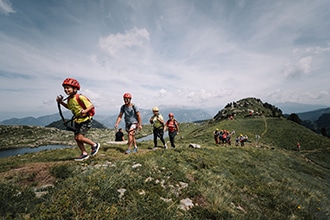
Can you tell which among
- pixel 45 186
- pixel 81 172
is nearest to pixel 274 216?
pixel 81 172

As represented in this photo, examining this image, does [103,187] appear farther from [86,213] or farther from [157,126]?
[157,126]

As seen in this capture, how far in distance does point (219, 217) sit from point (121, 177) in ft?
9.73

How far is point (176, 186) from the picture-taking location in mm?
5406

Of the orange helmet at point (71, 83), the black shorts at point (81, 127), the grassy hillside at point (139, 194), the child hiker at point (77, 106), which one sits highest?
the orange helmet at point (71, 83)

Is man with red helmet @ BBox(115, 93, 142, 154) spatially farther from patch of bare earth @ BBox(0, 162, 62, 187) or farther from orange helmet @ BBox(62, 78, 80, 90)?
patch of bare earth @ BBox(0, 162, 62, 187)

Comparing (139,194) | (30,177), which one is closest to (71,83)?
(30,177)

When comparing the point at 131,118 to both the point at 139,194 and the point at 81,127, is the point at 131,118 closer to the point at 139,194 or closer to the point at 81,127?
the point at 81,127

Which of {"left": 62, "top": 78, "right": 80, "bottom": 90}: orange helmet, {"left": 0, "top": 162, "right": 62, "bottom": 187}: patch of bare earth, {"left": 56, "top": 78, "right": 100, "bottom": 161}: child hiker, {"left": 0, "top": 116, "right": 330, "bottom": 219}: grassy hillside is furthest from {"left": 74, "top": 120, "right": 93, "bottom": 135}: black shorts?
{"left": 0, "top": 162, "right": 62, "bottom": 187}: patch of bare earth

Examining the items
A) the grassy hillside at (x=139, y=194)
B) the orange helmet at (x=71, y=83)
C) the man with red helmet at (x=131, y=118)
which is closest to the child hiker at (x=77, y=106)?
the orange helmet at (x=71, y=83)

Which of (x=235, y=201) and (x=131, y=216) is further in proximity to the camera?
(x=235, y=201)

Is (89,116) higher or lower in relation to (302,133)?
higher

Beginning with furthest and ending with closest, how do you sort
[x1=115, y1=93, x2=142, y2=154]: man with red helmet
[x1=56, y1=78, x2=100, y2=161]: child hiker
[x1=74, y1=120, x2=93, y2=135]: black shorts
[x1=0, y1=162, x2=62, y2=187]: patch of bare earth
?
[x1=115, y1=93, x2=142, y2=154]: man with red helmet
[x1=74, y1=120, x2=93, y2=135]: black shorts
[x1=56, y1=78, x2=100, y2=161]: child hiker
[x1=0, y1=162, x2=62, y2=187]: patch of bare earth

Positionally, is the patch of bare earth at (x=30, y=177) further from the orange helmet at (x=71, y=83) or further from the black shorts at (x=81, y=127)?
the orange helmet at (x=71, y=83)

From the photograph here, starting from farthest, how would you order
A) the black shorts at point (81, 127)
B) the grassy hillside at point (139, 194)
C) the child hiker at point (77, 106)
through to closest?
the black shorts at point (81, 127) < the child hiker at point (77, 106) < the grassy hillside at point (139, 194)
